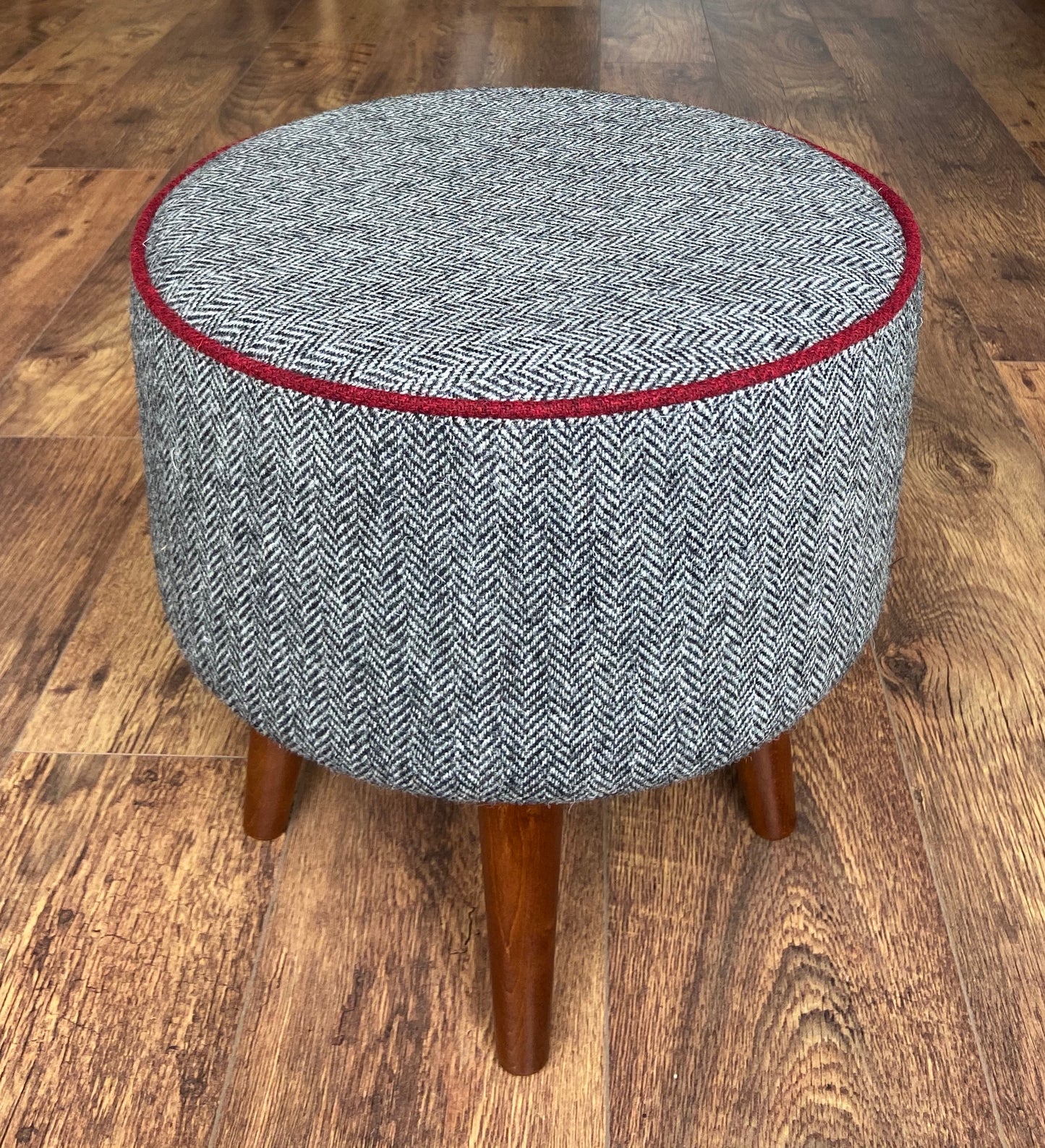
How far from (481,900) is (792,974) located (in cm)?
24

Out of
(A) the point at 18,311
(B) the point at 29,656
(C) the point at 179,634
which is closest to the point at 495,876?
(C) the point at 179,634

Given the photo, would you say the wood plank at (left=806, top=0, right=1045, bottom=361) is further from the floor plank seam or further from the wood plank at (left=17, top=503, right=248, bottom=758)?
the wood plank at (left=17, top=503, right=248, bottom=758)

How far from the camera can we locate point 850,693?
1236 mm

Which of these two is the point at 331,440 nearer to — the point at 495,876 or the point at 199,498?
the point at 199,498

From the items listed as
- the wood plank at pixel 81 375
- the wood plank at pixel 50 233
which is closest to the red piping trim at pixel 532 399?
the wood plank at pixel 81 375

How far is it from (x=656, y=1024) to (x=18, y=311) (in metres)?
1.39

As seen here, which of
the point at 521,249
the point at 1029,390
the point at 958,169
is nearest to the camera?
the point at 521,249

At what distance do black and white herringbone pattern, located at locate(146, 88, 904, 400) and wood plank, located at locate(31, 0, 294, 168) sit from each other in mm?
1496

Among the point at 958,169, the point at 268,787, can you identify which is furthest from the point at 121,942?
the point at 958,169

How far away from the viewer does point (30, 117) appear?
2.53 metres

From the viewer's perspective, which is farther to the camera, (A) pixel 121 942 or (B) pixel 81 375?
(B) pixel 81 375

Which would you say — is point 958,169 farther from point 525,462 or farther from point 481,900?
point 525,462

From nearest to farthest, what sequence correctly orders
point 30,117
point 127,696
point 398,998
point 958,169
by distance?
point 398,998 → point 127,696 → point 958,169 → point 30,117

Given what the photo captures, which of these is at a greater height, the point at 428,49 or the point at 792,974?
the point at 792,974
